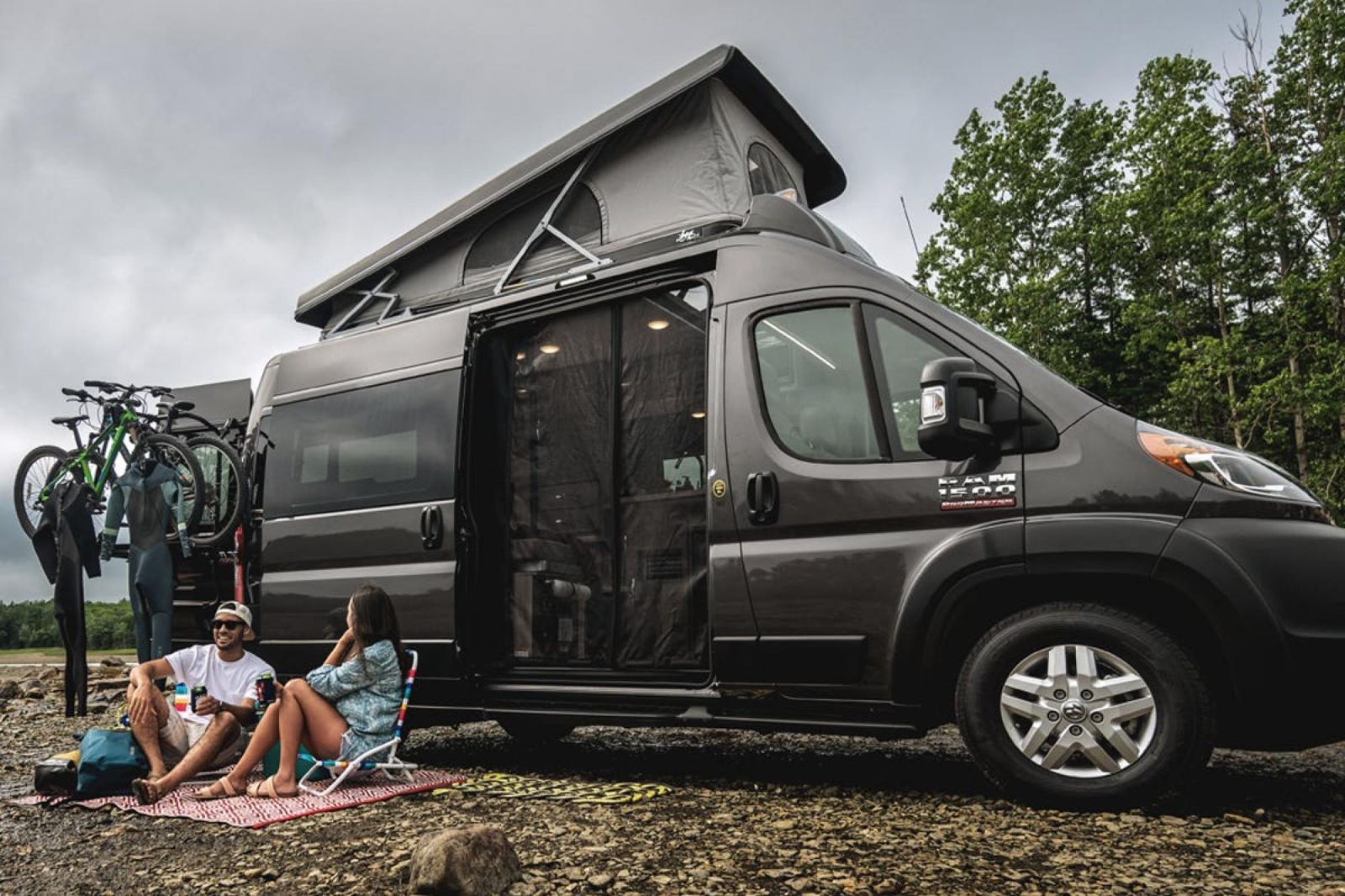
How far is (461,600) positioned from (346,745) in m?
0.93

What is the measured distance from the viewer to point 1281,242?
69.7 ft

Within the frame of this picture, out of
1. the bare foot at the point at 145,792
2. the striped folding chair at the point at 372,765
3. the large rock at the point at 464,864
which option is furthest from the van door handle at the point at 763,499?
the bare foot at the point at 145,792

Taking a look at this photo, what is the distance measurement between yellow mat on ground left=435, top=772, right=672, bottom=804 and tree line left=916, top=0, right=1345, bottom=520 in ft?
61.5

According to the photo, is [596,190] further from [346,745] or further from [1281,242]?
[1281,242]

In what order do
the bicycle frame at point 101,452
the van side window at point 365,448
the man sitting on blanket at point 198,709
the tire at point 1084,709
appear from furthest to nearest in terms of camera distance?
the bicycle frame at point 101,452 → the van side window at point 365,448 → the man sitting on blanket at point 198,709 → the tire at point 1084,709

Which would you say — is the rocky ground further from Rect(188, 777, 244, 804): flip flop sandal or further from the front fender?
the front fender

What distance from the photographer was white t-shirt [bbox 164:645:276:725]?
192 inches

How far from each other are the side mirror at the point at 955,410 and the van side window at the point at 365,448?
274 centimetres

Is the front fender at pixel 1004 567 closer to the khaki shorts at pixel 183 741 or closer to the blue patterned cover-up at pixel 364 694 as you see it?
the blue patterned cover-up at pixel 364 694

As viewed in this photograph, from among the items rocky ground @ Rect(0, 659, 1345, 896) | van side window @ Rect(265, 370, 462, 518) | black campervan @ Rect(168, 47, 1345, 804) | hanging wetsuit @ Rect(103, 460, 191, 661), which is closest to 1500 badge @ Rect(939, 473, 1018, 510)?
black campervan @ Rect(168, 47, 1345, 804)

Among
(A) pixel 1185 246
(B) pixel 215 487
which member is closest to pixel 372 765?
(B) pixel 215 487

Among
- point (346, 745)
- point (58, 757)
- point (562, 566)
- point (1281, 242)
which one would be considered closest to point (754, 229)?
point (562, 566)

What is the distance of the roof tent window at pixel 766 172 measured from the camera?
6.78 meters

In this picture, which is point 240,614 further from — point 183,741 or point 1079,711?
point 1079,711
